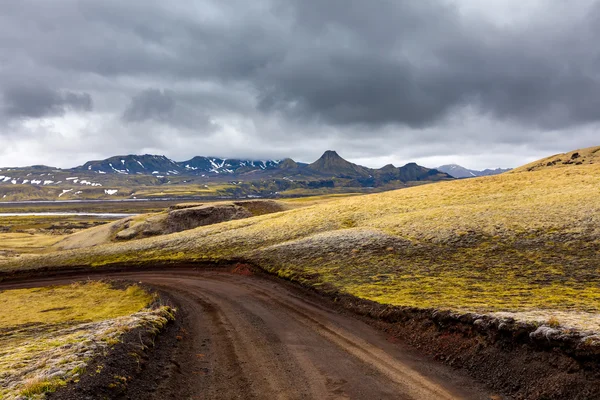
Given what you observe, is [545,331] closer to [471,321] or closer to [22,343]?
[471,321]

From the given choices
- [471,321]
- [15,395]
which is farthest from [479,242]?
[15,395]

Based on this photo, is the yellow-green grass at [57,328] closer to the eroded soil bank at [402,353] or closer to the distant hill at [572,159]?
the eroded soil bank at [402,353]

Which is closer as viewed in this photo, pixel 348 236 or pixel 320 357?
pixel 320 357

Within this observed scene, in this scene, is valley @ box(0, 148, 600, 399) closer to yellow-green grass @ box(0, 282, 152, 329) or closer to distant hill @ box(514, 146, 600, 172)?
yellow-green grass @ box(0, 282, 152, 329)

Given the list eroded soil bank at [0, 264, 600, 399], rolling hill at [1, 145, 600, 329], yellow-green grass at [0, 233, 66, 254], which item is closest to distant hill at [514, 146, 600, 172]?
rolling hill at [1, 145, 600, 329]

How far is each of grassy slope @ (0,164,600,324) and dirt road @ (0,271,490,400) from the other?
536 centimetres

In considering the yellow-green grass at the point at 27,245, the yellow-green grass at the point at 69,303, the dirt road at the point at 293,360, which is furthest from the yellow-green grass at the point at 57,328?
the yellow-green grass at the point at 27,245

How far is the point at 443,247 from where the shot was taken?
122 ft

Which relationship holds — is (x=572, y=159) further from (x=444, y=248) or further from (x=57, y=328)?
(x=57, y=328)

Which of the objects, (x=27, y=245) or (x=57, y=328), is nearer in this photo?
(x=57, y=328)

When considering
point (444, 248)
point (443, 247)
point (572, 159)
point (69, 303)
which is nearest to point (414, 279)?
point (444, 248)

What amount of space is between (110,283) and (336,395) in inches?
1416

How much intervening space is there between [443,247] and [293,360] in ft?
87.3

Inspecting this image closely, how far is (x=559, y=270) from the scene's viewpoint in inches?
1101
